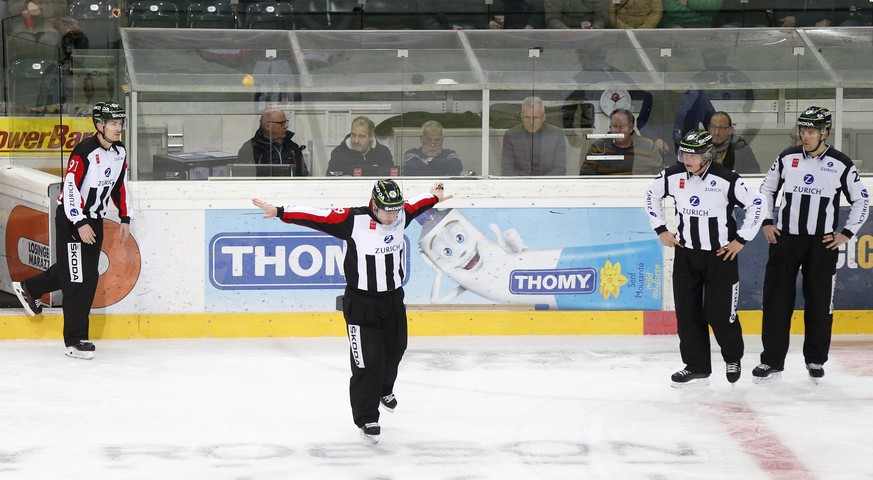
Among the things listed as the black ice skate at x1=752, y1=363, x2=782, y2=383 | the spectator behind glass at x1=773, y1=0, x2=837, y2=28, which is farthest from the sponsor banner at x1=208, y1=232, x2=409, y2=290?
the spectator behind glass at x1=773, y1=0, x2=837, y2=28

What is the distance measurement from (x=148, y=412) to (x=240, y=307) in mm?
2170

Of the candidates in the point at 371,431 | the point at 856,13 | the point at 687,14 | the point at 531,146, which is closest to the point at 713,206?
the point at 531,146

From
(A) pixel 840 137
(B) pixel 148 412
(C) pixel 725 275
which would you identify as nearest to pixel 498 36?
(A) pixel 840 137

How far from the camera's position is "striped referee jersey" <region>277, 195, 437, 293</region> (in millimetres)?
5262

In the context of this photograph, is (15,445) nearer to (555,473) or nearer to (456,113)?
(555,473)

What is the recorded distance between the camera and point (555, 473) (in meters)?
4.71

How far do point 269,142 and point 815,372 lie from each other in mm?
3930

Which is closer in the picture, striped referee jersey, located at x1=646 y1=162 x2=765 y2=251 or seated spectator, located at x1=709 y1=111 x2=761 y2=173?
striped referee jersey, located at x1=646 y1=162 x2=765 y2=251

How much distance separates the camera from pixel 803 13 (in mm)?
10547

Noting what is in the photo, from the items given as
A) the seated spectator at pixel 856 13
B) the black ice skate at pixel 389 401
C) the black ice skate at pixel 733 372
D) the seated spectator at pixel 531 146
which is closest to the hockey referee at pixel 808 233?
the black ice skate at pixel 733 372

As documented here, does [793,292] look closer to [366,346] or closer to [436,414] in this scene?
[436,414]

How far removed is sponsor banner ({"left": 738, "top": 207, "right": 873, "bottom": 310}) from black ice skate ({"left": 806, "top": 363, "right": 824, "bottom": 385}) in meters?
1.53

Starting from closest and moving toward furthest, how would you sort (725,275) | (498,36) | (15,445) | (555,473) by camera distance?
(555,473) → (15,445) → (725,275) → (498,36)

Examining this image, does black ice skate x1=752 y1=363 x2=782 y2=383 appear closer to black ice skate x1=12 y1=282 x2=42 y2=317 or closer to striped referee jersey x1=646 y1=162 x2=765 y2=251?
striped referee jersey x1=646 y1=162 x2=765 y2=251
